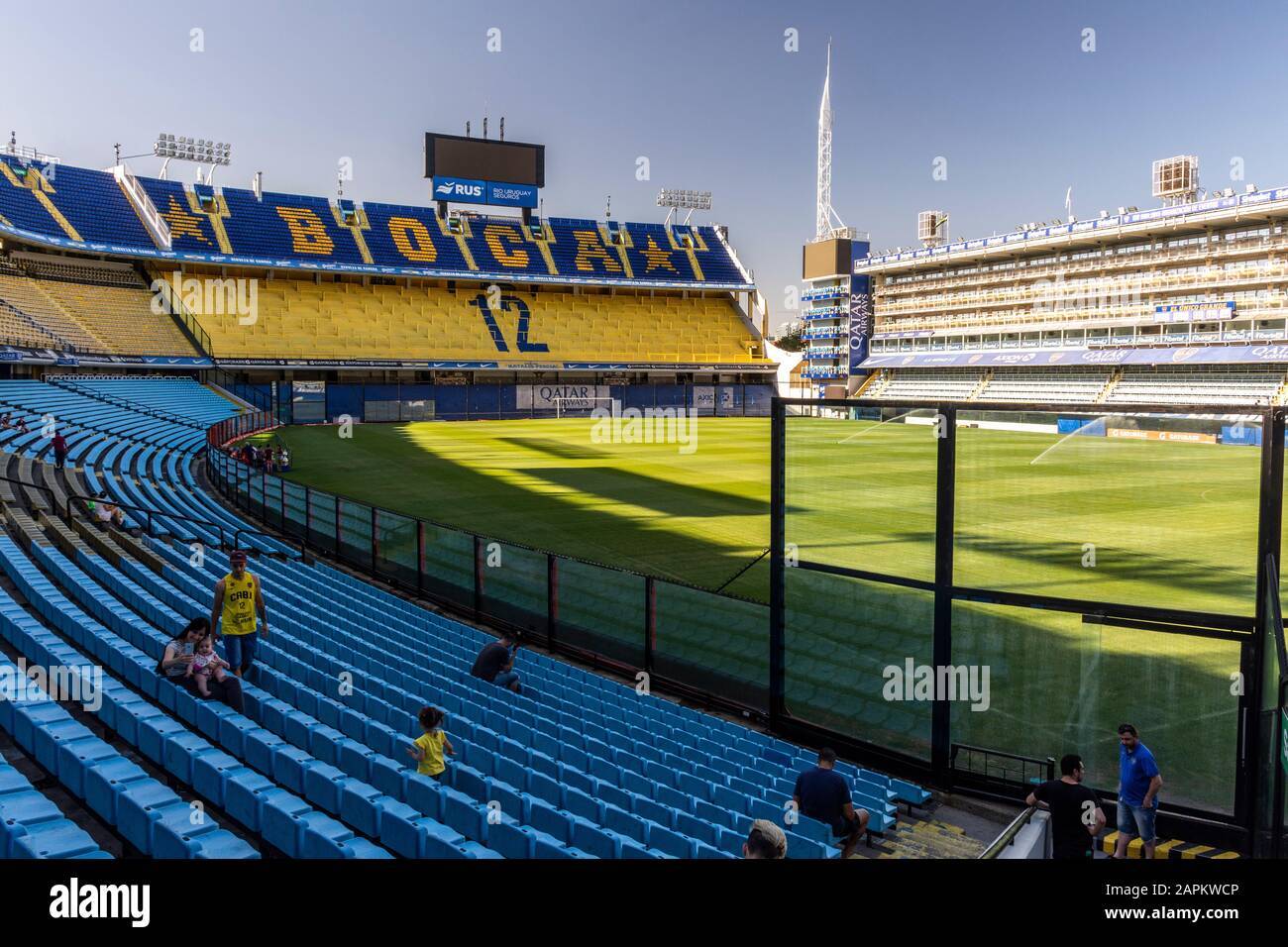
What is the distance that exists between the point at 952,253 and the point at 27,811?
79559mm

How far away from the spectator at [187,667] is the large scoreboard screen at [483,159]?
69263 mm

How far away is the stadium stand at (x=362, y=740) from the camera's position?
17.2 feet

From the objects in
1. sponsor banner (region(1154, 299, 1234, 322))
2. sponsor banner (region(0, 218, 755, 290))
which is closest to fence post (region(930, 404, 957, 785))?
sponsor banner (region(0, 218, 755, 290))

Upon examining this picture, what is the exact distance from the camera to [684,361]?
2815 inches

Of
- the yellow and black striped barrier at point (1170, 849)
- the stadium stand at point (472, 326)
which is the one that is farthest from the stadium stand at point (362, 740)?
the stadium stand at point (472, 326)

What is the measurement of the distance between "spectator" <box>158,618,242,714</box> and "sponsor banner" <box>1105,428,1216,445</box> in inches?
295

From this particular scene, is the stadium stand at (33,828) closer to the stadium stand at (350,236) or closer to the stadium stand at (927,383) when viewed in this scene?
the stadium stand at (350,236)

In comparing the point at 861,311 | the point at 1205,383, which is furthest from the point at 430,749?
the point at 861,311

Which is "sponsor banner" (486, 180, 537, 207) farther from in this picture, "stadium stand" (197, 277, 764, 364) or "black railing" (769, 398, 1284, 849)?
"black railing" (769, 398, 1284, 849)

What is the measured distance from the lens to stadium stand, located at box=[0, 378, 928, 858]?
5238 millimetres

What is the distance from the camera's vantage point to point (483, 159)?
71938 mm

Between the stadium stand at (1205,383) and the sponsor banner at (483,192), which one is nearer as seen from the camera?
the stadium stand at (1205,383)
